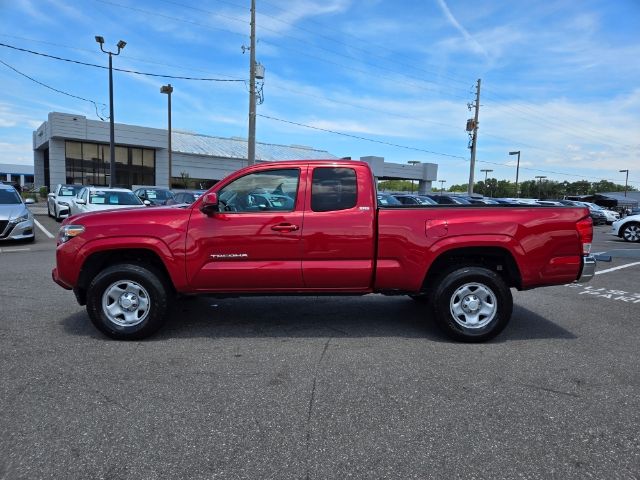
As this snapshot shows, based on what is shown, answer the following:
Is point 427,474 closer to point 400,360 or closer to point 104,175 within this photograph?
point 400,360

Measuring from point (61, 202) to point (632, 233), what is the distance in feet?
74.2

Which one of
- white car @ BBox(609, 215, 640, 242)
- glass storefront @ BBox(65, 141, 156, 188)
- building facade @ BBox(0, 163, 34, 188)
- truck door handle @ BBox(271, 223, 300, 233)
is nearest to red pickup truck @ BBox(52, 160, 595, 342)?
truck door handle @ BBox(271, 223, 300, 233)

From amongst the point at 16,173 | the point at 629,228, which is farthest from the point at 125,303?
the point at 16,173

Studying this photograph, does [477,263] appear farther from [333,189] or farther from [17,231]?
[17,231]

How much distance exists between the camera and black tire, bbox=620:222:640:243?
16922 mm

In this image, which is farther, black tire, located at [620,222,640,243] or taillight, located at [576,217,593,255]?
black tire, located at [620,222,640,243]

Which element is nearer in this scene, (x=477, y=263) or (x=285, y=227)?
(x=285, y=227)

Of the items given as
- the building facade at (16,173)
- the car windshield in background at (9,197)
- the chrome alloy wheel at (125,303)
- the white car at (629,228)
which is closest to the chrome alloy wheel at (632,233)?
the white car at (629,228)

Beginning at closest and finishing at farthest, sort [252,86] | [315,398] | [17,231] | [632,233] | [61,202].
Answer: [315,398], [17,231], [632,233], [61,202], [252,86]

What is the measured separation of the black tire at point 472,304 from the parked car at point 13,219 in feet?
38.6

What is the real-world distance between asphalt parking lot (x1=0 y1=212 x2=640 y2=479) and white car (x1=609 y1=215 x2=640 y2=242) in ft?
43.5

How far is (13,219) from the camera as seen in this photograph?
12133 mm

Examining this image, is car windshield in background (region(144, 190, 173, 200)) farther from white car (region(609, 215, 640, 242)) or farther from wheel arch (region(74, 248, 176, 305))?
white car (region(609, 215, 640, 242))

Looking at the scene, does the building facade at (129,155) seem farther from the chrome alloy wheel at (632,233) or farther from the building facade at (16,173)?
Result: the building facade at (16,173)
